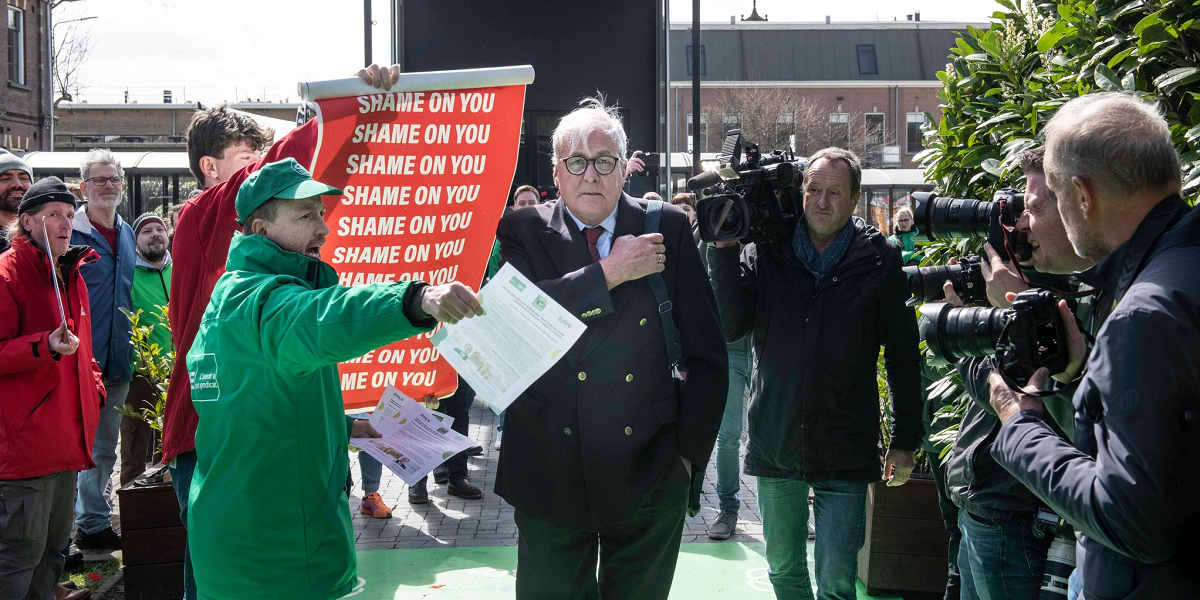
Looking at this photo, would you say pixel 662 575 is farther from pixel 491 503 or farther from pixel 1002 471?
pixel 491 503

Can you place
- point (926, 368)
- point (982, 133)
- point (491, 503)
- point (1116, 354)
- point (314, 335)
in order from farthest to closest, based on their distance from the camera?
point (491, 503)
point (926, 368)
point (982, 133)
point (314, 335)
point (1116, 354)

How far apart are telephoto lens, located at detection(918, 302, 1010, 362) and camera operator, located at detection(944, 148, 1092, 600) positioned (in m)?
0.17

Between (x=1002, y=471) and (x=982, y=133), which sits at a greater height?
(x=982, y=133)

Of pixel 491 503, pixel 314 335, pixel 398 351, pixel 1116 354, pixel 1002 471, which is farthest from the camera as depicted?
pixel 491 503

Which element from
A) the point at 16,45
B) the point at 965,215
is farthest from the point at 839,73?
the point at 965,215

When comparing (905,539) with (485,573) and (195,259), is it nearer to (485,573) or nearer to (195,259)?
(485,573)

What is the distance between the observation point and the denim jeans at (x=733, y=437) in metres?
6.49

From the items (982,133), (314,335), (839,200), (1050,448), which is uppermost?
(982,133)

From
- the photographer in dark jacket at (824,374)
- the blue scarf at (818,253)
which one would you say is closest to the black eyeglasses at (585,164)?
the photographer in dark jacket at (824,374)

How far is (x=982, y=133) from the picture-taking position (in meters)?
4.35

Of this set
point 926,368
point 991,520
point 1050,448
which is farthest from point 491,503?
point 1050,448

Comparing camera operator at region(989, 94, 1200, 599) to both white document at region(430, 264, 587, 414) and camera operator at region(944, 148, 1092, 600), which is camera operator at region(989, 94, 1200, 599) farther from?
white document at region(430, 264, 587, 414)

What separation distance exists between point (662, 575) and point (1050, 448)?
1592 mm

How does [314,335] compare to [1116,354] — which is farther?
[314,335]
